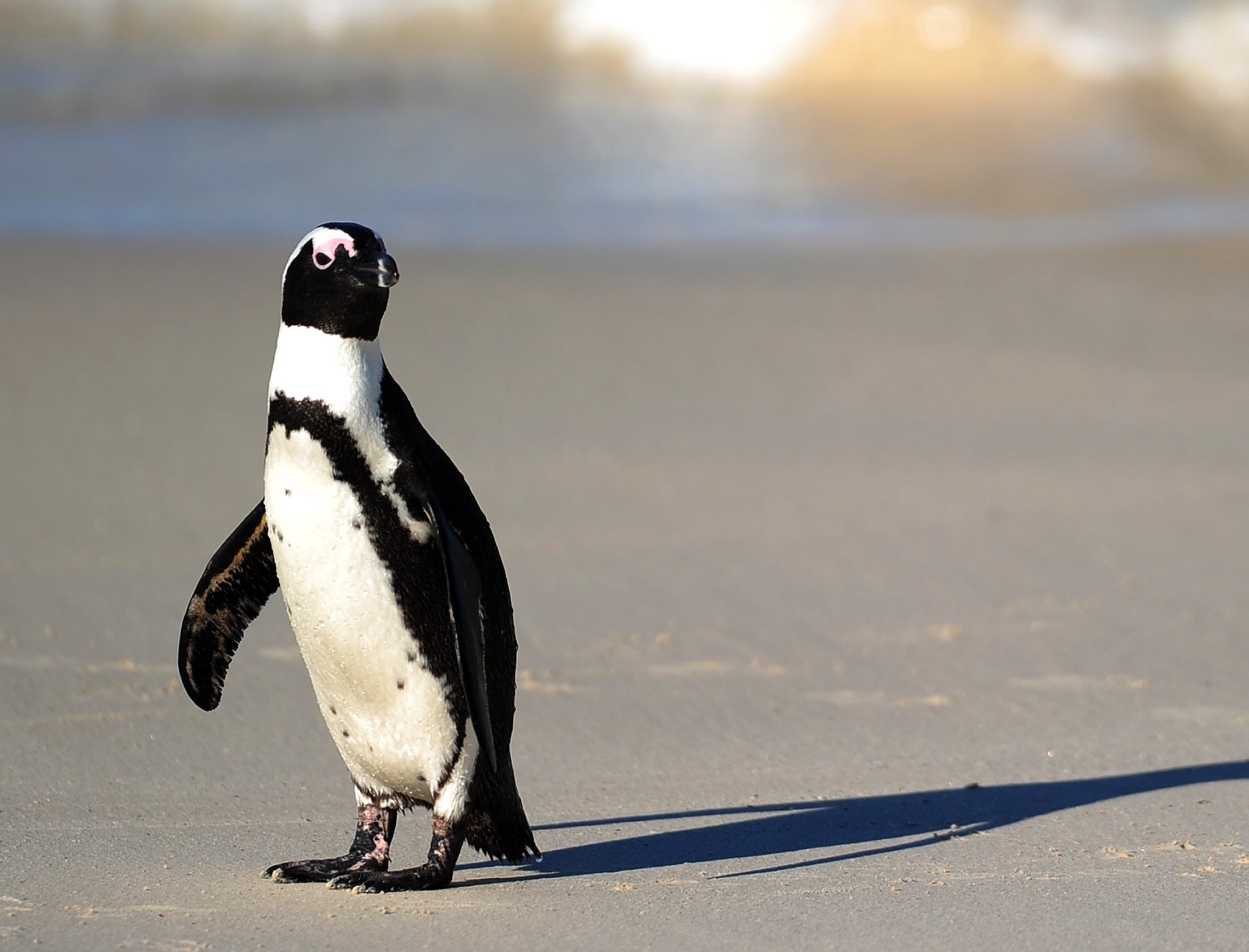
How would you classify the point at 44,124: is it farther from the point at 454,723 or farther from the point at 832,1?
the point at 454,723

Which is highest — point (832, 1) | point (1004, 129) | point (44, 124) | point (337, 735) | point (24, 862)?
point (832, 1)

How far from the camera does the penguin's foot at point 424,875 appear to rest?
298 cm

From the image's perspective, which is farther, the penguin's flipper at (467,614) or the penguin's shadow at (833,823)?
the penguin's shadow at (833,823)

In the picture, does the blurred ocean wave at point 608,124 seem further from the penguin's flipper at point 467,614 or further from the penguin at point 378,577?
the penguin's flipper at point 467,614

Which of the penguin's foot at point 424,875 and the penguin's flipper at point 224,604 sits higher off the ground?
the penguin's flipper at point 224,604

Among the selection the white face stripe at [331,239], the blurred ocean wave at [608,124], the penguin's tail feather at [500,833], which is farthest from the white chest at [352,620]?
the blurred ocean wave at [608,124]

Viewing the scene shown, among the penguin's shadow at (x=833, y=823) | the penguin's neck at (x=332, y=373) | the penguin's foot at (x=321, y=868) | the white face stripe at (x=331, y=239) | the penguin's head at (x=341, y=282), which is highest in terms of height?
the white face stripe at (x=331, y=239)

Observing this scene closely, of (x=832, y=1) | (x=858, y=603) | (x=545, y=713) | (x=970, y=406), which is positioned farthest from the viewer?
(x=832, y=1)

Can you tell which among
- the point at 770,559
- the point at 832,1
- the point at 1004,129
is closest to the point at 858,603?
the point at 770,559

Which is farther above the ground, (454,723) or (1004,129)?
(1004,129)

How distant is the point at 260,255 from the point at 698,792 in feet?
21.6

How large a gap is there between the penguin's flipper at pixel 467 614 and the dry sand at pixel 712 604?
0.32 m

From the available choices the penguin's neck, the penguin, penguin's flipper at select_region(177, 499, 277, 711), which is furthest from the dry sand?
the penguin's neck

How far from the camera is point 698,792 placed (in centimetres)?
374
